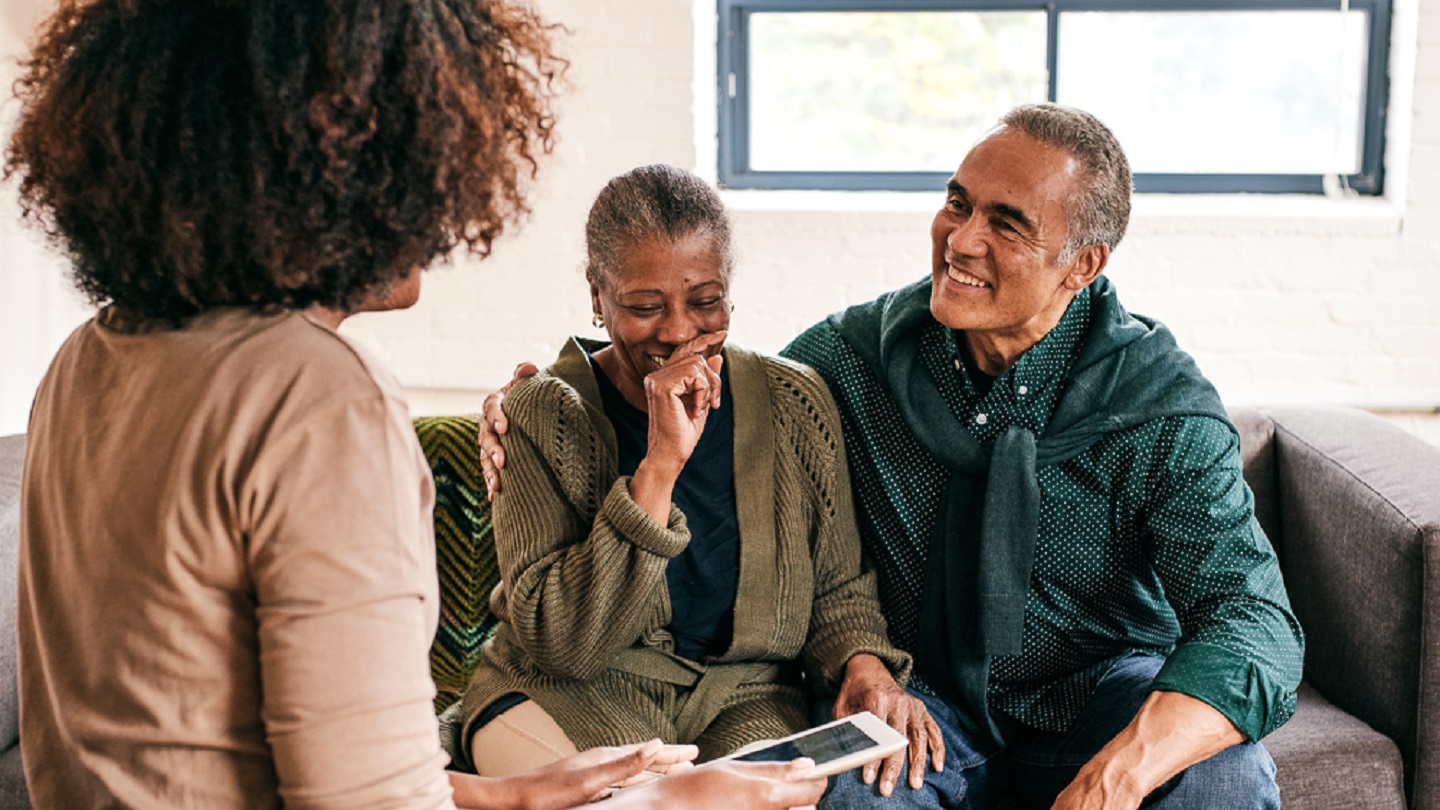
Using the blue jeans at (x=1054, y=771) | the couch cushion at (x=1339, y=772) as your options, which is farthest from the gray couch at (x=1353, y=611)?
the blue jeans at (x=1054, y=771)

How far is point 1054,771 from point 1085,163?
795 millimetres

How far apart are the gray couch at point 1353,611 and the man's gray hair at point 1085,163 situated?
0.61 meters

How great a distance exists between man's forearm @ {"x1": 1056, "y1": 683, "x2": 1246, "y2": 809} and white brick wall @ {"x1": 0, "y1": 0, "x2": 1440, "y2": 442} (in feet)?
4.93

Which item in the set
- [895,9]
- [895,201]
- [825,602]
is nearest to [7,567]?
[825,602]

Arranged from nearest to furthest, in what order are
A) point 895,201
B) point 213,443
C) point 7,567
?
point 213,443, point 7,567, point 895,201

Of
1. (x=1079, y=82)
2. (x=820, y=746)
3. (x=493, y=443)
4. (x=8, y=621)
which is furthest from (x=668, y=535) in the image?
(x=1079, y=82)

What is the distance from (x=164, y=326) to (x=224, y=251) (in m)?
0.07

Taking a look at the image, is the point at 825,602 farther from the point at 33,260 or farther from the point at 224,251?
the point at 33,260

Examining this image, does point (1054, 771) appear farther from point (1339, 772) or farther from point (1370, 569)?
point (1370, 569)

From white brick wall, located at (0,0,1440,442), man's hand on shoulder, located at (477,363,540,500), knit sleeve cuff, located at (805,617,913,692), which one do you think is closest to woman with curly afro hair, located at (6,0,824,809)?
man's hand on shoulder, located at (477,363,540,500)

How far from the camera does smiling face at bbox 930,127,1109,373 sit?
69.5 inches

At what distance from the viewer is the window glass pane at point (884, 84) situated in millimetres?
3115

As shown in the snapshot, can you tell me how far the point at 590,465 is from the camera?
5.75 feet

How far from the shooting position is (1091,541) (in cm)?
181
